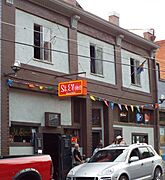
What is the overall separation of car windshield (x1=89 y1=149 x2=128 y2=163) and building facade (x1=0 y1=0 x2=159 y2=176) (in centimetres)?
351

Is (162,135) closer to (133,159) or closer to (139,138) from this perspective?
(139,138)

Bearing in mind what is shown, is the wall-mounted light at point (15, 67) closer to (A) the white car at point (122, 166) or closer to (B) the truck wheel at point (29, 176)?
(A) the white car at point (122, 166)

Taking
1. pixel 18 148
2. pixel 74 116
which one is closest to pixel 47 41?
pixel 74 116

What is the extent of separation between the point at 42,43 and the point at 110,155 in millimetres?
6965

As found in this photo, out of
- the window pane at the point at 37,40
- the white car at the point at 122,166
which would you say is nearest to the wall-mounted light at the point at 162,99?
the window pane at the point at 37,40

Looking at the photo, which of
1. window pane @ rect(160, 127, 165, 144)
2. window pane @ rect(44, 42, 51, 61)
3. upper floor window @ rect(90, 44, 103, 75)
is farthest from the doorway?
window pane @ rect(160, 127, 165, 144)

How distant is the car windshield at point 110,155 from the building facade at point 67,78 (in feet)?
11.5

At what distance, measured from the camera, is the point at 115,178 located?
12195 mm

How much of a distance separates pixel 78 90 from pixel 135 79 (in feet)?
30.5

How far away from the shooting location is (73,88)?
17.4m

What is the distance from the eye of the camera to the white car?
1239 cm

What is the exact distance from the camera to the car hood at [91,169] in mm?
12439

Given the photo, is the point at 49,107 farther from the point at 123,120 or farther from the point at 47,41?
the point at 123,120

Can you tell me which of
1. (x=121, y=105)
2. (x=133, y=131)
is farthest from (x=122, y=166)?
(x=133, y=131)
